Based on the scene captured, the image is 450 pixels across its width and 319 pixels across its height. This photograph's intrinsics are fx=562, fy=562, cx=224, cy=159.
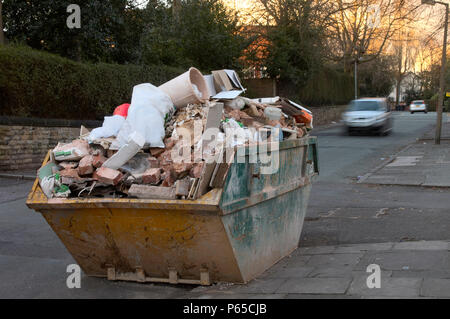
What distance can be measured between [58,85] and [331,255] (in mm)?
10786

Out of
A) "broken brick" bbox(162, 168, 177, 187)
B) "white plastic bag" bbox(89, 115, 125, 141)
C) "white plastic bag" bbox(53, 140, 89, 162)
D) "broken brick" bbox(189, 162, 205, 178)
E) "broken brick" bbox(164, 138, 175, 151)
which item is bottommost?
"broken brick" bbox(162, 168, 177, 187)

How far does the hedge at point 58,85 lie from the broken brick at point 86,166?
9414mm

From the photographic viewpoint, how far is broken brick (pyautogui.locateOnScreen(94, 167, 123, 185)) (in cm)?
488

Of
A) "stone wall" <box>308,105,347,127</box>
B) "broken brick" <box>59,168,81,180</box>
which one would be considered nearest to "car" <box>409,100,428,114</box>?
"stone wall" <box>308,105,347,127</box>

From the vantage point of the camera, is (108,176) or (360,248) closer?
(108,176)

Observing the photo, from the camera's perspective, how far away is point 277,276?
5492 millimetres

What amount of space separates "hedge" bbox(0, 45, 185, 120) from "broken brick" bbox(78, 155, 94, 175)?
941cm

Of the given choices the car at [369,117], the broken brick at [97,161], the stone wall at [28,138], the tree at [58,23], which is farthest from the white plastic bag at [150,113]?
the car at [369,117]

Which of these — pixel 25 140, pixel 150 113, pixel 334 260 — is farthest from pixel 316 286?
pixel 25 140

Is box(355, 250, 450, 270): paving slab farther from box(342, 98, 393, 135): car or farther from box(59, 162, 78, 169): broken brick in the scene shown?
box(342, 98, 393, 135): car

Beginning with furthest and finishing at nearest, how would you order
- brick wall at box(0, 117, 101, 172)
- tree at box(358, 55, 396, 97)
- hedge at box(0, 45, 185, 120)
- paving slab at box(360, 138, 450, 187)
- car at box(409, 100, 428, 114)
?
car at box(409, 100, 428, 114) < tree at box(358, 55, 396, 97) < hedge at box(0, 45, 185, 120) < brick wall at box(0, 117, 101, 172) < paving slab at box(360, 138, 450, 187)

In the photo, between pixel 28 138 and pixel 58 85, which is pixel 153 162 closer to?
pixel 28 138

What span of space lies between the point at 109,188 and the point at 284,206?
79.5 inches

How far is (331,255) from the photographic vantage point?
20.9 ft
